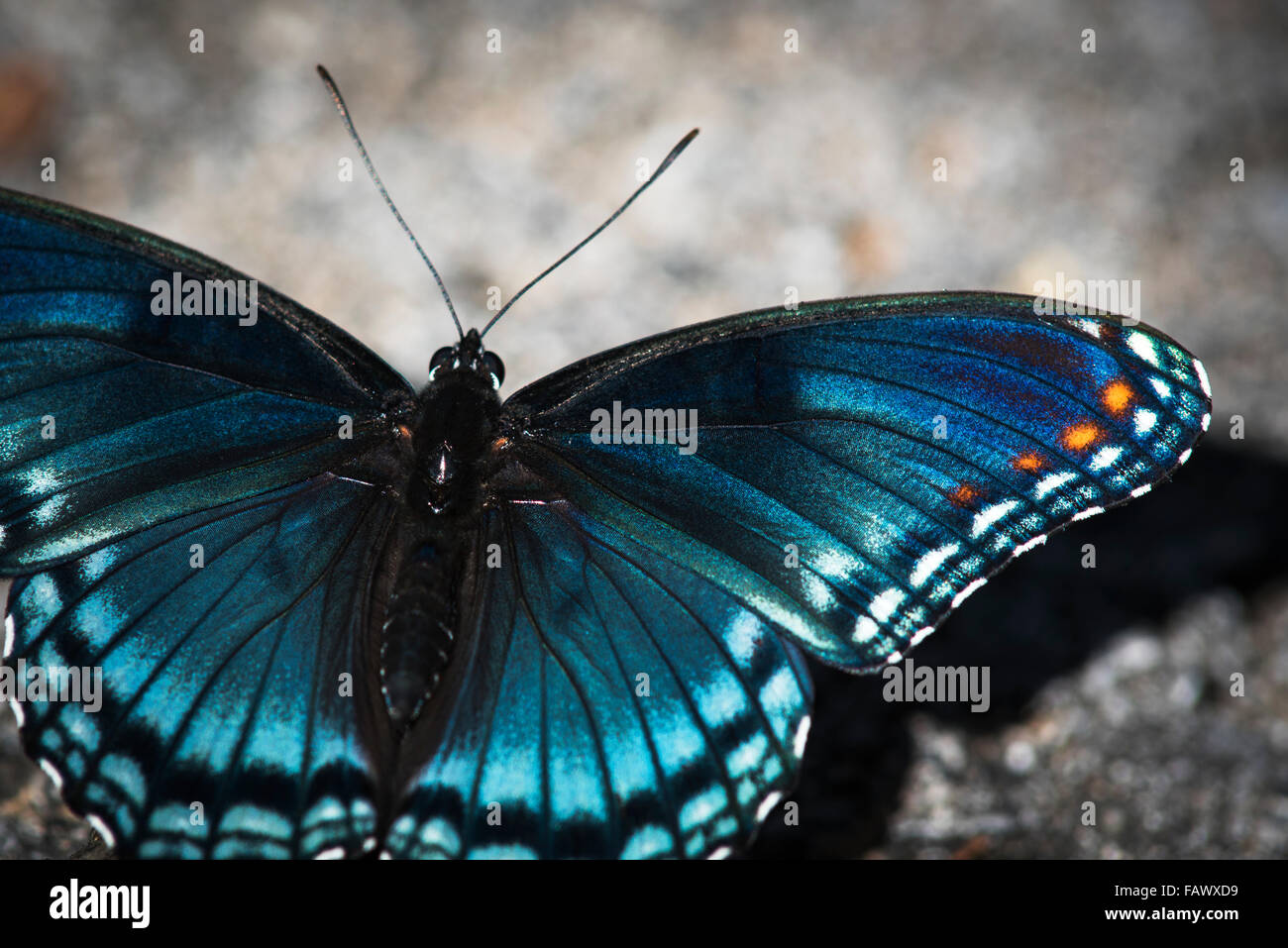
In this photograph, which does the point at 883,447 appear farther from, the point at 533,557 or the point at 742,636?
the point at 533,557

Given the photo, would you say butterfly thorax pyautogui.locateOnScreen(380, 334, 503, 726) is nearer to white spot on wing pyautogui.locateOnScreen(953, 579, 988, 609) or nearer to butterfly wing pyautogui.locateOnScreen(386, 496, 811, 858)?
butterfly wing pyautogui.locateOnScreen(386, 496, 811, 858)

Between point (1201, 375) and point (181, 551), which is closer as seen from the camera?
point (1201, 375)

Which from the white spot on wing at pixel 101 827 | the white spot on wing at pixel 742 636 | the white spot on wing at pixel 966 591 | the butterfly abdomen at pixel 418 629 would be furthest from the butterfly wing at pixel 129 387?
the white spot on wing at pixel 966 591

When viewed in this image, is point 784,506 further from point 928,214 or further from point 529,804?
point 928,214

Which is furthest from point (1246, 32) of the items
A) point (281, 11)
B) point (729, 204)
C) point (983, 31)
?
point (281, 11)

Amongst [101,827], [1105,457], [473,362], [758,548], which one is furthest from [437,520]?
[1105,457]

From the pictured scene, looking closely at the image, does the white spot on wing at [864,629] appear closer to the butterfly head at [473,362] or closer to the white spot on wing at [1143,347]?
the white spot on wing at [1143,347]
